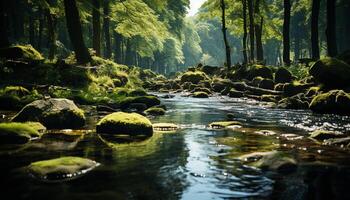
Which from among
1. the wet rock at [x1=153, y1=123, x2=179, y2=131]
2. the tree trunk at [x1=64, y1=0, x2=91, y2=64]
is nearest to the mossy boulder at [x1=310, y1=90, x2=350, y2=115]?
the wet rock at [x1=153, y1=123, x2=179, y2=131]

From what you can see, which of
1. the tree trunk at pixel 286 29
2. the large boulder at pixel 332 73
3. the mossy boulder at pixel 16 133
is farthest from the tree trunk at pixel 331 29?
the mossy boulder at pixel 16 133

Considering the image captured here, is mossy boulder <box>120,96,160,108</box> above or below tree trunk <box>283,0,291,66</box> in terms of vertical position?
below

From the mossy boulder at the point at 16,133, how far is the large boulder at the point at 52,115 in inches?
56.3

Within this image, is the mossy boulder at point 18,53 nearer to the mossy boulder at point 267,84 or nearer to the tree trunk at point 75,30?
the tree trunk at point 75,30

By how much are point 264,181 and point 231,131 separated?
547 cm

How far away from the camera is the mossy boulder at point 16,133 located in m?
9.28

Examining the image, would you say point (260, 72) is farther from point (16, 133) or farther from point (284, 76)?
point (16, 133)

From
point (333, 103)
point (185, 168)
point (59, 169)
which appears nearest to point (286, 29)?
point (333, 103)

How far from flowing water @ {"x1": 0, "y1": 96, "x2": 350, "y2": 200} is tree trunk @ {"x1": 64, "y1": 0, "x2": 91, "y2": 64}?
12044 mm

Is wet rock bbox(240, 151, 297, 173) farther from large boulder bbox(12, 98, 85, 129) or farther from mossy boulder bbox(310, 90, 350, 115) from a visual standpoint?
mossy boulder bbox(310, 90, 350, 115)

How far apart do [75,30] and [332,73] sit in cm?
1325

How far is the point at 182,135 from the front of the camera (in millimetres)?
11227

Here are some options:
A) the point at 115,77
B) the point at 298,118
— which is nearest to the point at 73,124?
the point at 298,118

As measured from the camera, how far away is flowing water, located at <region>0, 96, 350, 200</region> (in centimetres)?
586
